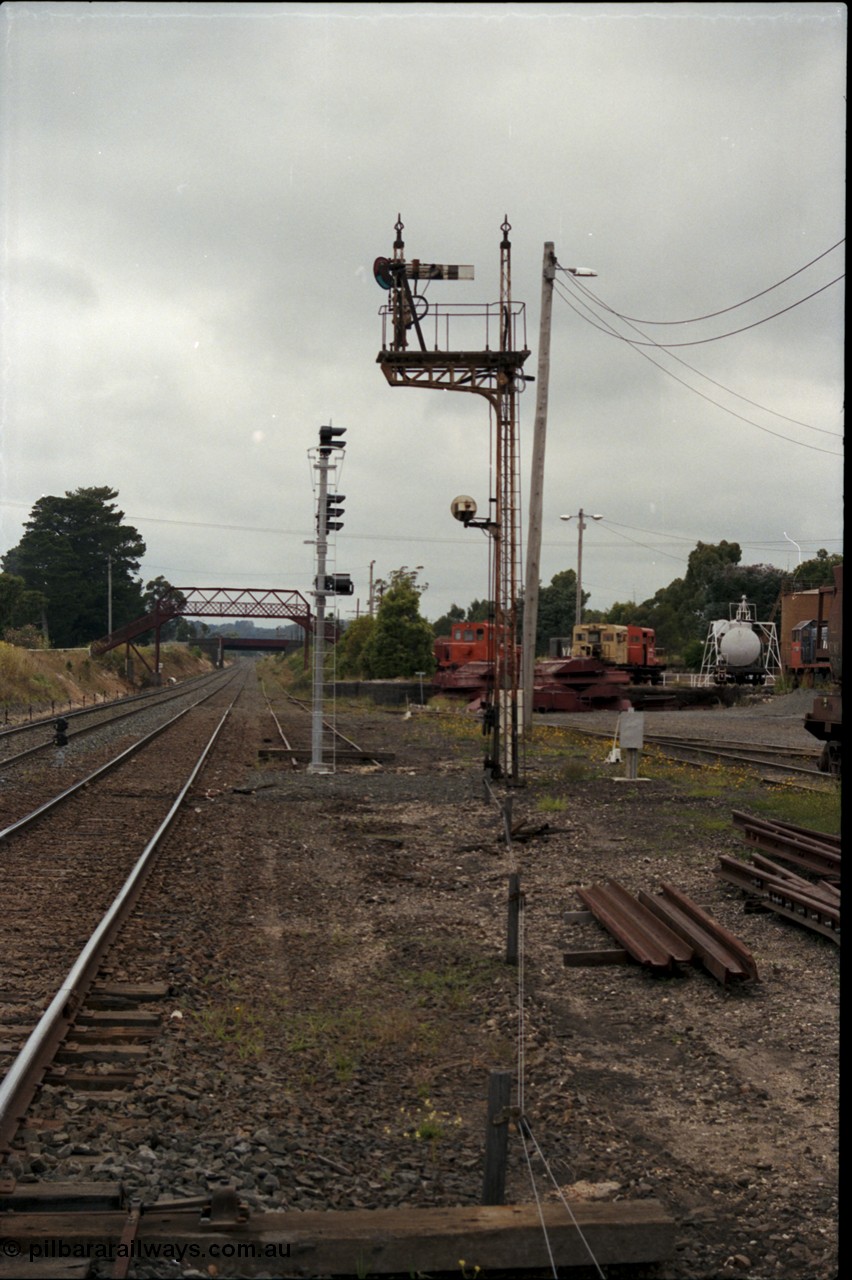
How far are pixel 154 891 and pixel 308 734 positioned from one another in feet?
69.5

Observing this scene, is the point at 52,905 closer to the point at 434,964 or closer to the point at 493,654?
the point at 434,964

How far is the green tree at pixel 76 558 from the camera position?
63.0 m

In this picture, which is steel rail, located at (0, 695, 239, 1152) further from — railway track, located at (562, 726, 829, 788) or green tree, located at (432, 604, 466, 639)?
green tree, located at (432, 604, 466, 639)

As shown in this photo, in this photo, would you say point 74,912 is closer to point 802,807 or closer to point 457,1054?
point 457,1054

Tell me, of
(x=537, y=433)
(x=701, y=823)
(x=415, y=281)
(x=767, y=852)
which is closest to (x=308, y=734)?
(x=537, y=433)

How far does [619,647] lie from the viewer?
45.2m

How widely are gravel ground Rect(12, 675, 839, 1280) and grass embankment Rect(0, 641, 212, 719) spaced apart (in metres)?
26.4

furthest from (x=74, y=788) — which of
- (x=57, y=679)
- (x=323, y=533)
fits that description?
(x=57, y=679)

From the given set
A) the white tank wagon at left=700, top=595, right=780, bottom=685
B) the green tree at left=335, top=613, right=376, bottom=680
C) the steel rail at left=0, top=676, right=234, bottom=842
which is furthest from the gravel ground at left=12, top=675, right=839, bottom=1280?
the green tree at left=335, top=613, right=376, bottom=680

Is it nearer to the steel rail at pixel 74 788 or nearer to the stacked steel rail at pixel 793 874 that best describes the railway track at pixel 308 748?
the steel rail at pixel 74 788

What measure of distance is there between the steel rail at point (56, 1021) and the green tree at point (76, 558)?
5454 centimetres

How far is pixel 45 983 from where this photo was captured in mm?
6703

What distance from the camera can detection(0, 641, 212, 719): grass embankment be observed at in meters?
41.5

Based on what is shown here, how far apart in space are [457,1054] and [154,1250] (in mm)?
2666
